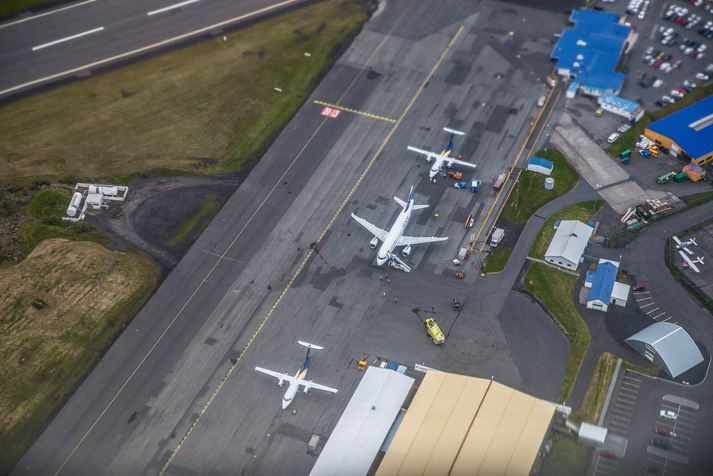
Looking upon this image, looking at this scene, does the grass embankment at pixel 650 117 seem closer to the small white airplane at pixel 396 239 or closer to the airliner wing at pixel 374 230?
the small white airplane at pixel 396 239

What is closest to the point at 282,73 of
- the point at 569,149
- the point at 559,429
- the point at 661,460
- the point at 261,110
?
the point at 261,110

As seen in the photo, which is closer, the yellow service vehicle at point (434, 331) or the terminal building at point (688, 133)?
the yellow service vehicle at point (434, 331)

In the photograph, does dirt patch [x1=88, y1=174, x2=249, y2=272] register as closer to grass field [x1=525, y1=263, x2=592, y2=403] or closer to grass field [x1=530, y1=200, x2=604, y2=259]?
grass field [x1=530, y1=200, x2=604, y2=259]

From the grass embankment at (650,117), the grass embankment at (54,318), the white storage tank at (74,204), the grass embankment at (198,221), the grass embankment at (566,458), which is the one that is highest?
the grass embankment at (650,117)

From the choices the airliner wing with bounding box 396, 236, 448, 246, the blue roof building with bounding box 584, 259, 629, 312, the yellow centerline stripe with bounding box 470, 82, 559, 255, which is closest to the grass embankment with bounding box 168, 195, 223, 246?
the airliner wing with bounding box 396, 236, 448, 246

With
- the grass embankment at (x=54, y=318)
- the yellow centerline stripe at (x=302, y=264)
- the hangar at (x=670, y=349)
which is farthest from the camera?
the grass embankment at (x=54, y=318)

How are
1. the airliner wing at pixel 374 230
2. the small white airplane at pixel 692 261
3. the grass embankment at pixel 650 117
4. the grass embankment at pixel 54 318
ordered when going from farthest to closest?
the grass embankment at pixel 650 117
the airliner wing at pixel 374 230
the small white airplane at pixel 692 261
the grass embankment at pixel 54 318

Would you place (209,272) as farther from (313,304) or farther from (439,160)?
(439,160)

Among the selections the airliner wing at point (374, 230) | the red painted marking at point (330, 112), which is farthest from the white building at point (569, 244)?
the red painted marking at point (330, 112)
